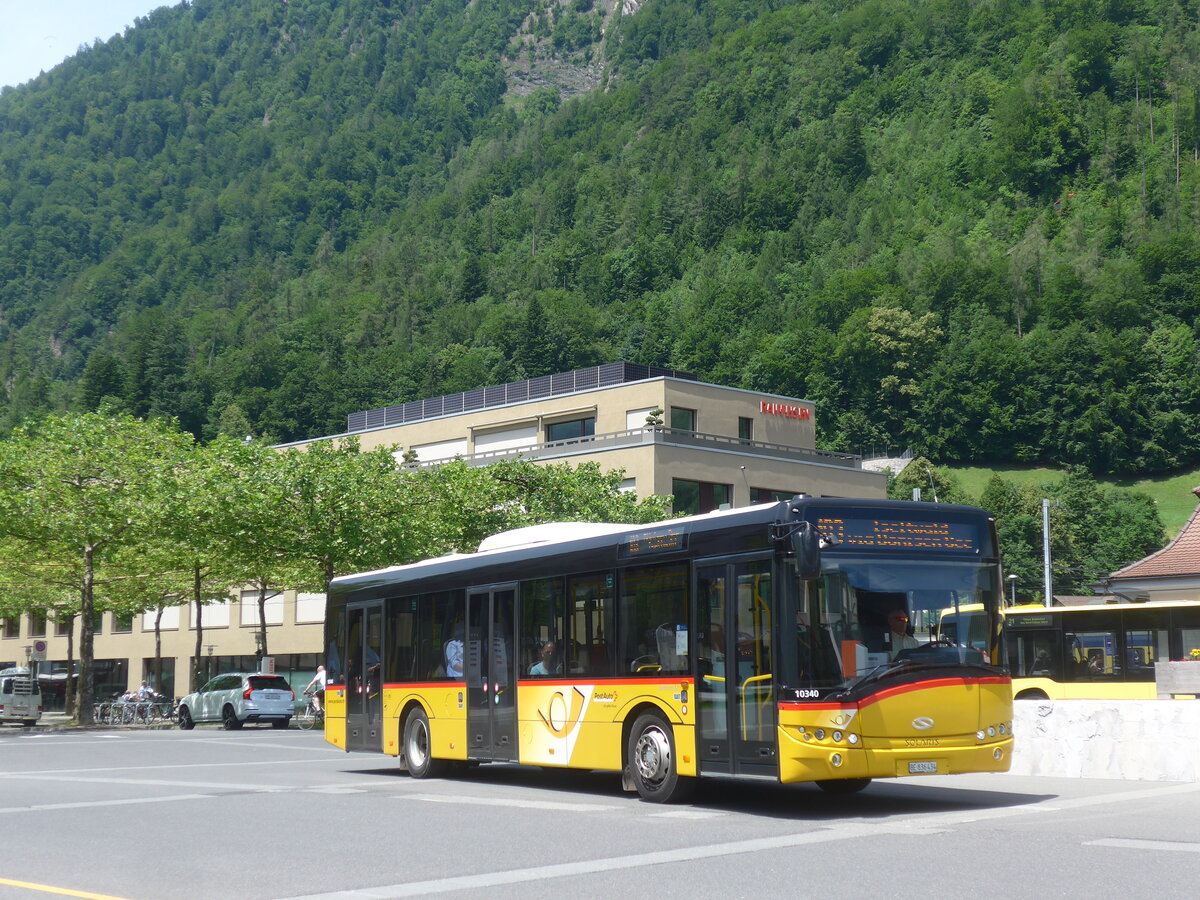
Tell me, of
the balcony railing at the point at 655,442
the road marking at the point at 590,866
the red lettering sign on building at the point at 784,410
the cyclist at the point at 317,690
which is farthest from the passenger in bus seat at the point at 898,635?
the red lettering sign on building at the point at 784,410

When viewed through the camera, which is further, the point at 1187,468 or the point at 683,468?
the point at 1187,468

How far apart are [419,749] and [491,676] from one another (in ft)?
7.59

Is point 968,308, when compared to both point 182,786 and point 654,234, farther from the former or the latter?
point 182,786

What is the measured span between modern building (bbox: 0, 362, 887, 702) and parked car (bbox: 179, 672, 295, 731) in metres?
18.9

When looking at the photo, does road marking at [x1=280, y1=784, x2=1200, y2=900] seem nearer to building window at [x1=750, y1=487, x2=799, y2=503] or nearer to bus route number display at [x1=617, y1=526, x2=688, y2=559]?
bus route number display at [x1=617, y1=526, x2=688, y2=559]

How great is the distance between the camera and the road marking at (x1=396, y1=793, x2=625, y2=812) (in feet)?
46.1

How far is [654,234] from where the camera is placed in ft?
562

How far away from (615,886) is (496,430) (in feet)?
189

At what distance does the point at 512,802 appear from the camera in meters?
14.9

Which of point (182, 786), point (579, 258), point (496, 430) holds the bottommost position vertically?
point (182, 786)

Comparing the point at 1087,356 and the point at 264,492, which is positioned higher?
the point at 1087,356

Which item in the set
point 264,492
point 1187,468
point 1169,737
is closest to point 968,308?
point 1187,468

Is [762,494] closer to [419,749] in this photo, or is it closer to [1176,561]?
[1176,561]

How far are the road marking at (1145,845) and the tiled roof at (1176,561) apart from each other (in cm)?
2851
